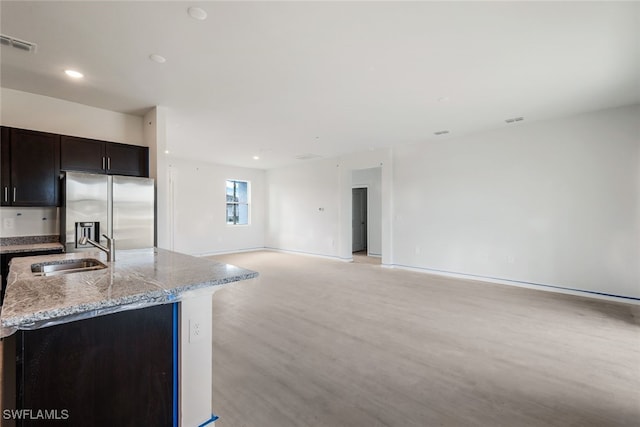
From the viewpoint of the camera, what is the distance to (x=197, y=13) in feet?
6.81

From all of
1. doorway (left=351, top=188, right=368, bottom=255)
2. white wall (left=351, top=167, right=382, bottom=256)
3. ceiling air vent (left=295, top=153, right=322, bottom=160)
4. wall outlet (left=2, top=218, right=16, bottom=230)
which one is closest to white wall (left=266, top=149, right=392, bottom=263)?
ceiling air vent (left=295, top=153, right=322, bottom=160)

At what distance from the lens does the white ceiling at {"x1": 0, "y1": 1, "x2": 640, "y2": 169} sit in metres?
2.10

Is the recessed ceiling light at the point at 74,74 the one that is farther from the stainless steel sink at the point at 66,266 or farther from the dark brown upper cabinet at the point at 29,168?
the stainless steel sink at the point at 66,266

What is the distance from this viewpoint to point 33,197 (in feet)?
10.7

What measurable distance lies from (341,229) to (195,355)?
242 inches

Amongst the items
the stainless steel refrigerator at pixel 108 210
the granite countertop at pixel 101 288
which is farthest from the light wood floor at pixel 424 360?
the stainless steel refrigerator at pixel 108 210

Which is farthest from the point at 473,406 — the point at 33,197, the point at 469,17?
the point at 33,197

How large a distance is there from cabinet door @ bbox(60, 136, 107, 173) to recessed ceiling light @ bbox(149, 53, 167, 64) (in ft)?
5.30

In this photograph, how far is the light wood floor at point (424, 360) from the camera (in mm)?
1858

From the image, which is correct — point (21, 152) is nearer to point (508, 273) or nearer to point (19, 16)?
point (19, 16)

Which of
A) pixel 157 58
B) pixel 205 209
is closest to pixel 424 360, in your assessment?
pixel 157 58

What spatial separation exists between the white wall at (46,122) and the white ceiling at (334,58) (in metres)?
0.19

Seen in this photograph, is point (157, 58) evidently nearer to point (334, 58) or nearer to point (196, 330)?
point (334, 58)

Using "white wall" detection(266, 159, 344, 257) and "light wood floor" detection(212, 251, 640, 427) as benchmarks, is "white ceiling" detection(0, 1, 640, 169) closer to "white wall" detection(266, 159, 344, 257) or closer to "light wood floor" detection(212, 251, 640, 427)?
"light wood floor" detection(212, 251, 640, 427)
